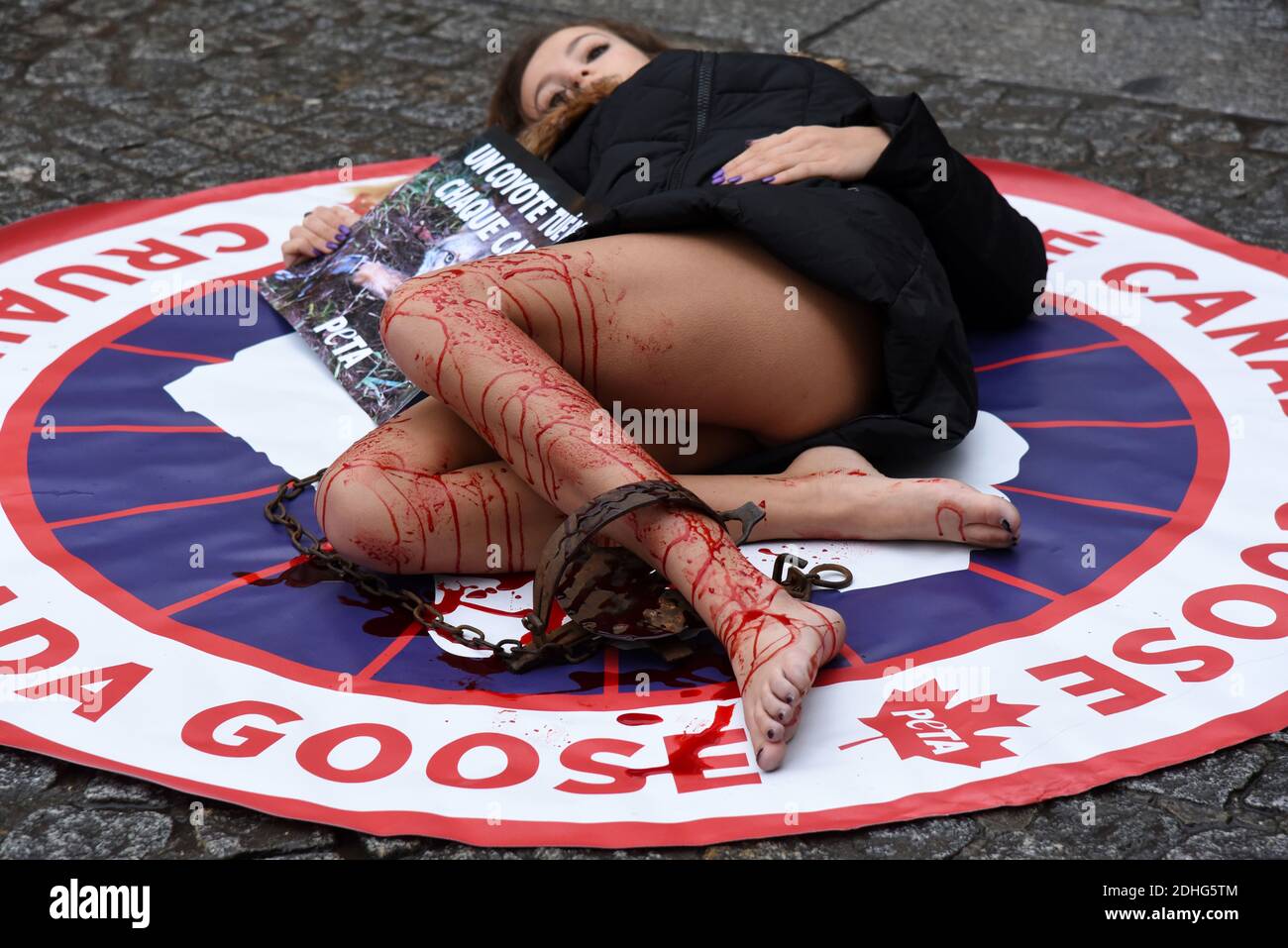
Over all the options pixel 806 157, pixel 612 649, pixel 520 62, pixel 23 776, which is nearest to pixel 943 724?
pixel 612 649

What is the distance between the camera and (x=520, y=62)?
3.19 meters

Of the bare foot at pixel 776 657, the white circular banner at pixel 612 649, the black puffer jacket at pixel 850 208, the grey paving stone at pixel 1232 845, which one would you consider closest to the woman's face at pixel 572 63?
the black puffer jacket at pixel 850 208

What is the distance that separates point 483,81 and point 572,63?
157 cm

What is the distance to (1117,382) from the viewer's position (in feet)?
9.39

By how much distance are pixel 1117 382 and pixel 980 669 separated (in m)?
1.06

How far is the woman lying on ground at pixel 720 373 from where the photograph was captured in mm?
2012

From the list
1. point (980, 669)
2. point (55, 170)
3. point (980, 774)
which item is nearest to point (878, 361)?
point (980, 669)

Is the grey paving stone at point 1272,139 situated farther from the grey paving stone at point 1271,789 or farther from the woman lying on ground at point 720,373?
the grey paving stone at point 1271,789

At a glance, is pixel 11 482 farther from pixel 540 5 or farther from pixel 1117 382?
pixel 540 5

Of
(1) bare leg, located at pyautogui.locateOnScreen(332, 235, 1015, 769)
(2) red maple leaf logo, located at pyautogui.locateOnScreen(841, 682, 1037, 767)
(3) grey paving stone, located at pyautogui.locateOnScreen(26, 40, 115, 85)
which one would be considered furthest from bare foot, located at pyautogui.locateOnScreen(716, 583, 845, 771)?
(3) grey paving stone, located at pyautogui.locateOnScreen(26, 40, 115, 85)
